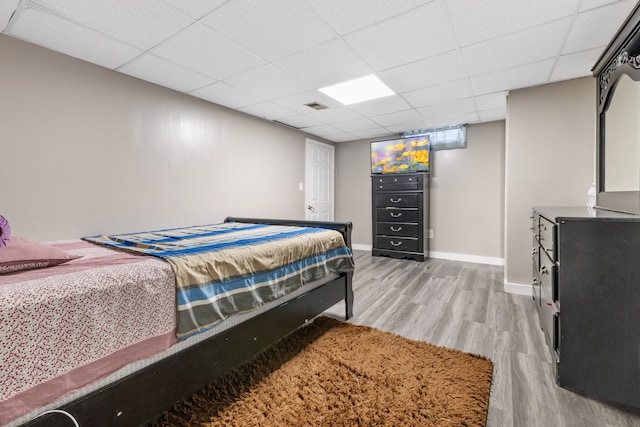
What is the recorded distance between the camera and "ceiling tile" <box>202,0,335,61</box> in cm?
172

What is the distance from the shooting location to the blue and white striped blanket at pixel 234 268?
128 centimetres

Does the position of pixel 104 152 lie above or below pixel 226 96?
below

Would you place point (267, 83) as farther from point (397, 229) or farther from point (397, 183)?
point (397, 229)

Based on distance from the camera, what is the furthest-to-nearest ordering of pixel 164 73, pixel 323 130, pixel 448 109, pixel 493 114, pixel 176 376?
pixel 323 130
pixel 493 114
pixel 448 109
pixel 164 73
pixel 176 376

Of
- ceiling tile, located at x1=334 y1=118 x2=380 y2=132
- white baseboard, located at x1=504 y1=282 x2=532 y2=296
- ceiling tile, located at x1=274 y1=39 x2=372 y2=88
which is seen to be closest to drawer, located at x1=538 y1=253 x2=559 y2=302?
white baseboard, located at x1=504 y1=282 x2=532 y2=296

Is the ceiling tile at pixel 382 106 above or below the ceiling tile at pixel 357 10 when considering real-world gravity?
above

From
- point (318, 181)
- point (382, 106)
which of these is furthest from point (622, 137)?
point (318, 181)

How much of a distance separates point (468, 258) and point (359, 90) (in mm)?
3187

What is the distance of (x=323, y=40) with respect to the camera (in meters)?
2.06

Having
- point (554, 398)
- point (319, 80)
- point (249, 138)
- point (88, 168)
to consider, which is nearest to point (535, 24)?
point (319, 80)

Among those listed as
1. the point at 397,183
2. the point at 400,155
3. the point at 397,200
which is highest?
the point at 400,155

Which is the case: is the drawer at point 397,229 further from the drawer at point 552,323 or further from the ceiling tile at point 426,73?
the drawer at point 552,323

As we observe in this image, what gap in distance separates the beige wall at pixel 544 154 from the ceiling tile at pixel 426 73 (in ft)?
3.08

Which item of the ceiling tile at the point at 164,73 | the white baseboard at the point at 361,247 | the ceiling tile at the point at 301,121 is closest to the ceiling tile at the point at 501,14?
the ceiling tile at the point at 164,73
